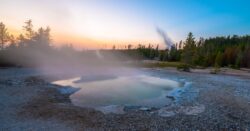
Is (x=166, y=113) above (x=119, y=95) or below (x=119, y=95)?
above

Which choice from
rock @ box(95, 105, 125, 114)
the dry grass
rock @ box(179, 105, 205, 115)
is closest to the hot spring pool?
rock @ box(95, 105, 125, 114)

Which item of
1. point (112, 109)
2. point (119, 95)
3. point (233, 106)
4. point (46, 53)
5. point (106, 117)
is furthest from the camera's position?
point (46, 53)

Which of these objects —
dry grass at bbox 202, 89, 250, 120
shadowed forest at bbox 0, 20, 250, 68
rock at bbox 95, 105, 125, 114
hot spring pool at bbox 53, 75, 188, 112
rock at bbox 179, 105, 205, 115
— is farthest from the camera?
shadowed forest at bbox 0, 20, 250, 68

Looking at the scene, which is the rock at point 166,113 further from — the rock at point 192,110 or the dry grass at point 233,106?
the dry grass at point 233,106

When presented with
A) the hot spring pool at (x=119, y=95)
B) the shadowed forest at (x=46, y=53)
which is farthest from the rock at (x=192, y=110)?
the shadowed forest at (x=46, y=53)

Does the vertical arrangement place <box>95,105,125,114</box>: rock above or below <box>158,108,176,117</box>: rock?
above

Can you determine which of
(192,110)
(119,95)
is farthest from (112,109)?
(119,95)

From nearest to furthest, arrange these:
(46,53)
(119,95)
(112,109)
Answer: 1. (112,109)
2. (119,95)
3. (46,53)

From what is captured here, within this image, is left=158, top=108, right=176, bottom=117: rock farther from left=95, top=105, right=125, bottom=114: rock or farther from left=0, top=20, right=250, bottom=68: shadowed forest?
left=0, top=20, right=250, bottom=68: shadowed forest

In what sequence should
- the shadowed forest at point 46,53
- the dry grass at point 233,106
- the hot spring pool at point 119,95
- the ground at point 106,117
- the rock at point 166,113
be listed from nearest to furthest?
the ground at point 106,117
the rock at point 166,113
the dry grass at point 233,106
the hot spring pool at point 119,95
the shadowed forest at point 46,53

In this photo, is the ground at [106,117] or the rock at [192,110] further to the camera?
the rock at [192,110]

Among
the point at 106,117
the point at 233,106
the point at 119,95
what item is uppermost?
the point at 106,117

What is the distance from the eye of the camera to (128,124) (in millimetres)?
14141

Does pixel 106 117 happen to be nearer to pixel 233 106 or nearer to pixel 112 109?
pixel 112 109
